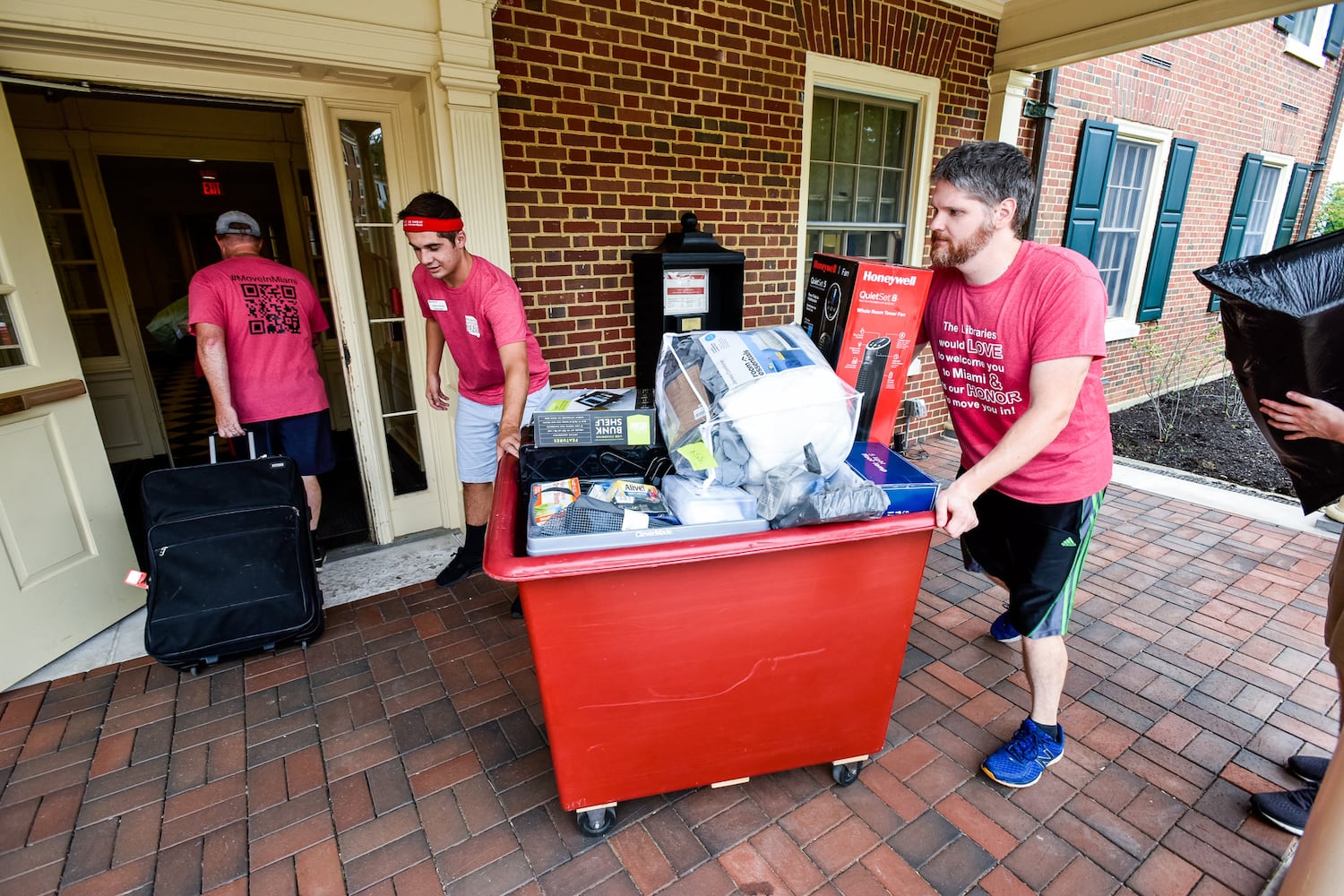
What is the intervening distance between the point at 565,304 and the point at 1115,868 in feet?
10.1

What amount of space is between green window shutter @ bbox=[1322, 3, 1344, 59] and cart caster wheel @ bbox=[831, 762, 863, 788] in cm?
1047

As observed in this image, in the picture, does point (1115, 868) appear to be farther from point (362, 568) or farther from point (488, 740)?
point (362, 568)

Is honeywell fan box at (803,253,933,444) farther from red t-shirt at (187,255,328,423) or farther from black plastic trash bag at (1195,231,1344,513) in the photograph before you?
red t-shirt at (187,255,328,423)

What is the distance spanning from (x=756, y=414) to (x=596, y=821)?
123cm

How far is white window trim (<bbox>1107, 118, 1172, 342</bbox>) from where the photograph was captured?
5.75 m

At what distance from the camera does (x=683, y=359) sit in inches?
68.6

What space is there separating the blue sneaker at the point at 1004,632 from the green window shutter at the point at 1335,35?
9442 millimetres

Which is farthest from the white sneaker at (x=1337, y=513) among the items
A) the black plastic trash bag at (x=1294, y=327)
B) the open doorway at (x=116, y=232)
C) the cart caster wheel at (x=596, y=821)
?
the open doorway at (x=116, y=232)

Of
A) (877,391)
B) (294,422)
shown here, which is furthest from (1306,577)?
(294,422)

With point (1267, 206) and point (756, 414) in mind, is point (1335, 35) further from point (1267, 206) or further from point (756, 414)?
point (756, 414)

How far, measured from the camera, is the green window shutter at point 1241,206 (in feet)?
22.9

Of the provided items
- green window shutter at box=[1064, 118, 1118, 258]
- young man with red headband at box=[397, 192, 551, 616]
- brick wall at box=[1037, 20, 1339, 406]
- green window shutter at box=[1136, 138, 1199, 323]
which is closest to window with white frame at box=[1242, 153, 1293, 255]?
brick wall at box=[1037, 20, 1339, 406]

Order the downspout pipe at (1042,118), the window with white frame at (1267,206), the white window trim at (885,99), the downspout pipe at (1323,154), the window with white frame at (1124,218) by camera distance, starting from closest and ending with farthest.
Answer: the white window trim at (885,99) < the downspout pipe at (1042,118) < the window with white frame at (1124,218) < the window with white frame at (1267,206) < the downspout pipe at (1323,154)

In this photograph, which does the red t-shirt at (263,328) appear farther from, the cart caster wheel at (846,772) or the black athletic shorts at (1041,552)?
the black athletic shorts at (1041,552)
